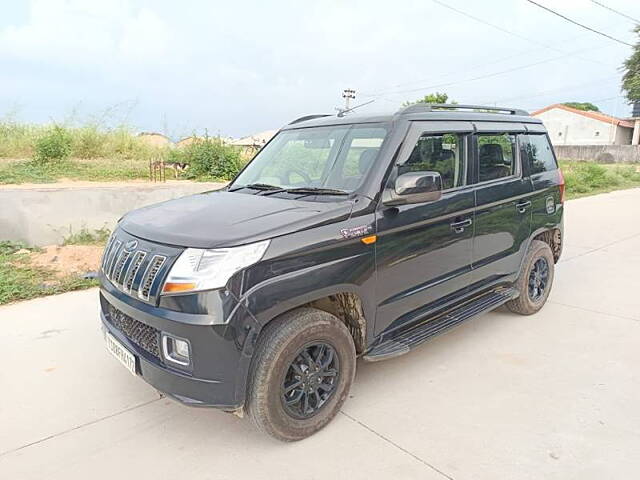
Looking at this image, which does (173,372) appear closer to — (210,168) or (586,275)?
(586,275)

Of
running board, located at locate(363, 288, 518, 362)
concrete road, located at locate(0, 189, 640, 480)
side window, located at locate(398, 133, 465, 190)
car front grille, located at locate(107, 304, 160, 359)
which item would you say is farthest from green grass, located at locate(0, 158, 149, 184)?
running board, located at locate(363, 288, 518, 362)

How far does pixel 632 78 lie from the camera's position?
35.3 meters

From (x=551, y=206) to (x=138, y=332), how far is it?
3879 mm

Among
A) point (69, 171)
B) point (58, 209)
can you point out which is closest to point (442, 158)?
point (58, 209)

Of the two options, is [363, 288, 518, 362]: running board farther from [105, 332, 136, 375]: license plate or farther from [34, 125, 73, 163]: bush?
[34, 125, 73, 163]: bush

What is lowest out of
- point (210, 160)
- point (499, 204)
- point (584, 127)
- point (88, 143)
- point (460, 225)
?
point (460, 225)

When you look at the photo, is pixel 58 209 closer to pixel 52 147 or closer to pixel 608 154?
pixel 52 147

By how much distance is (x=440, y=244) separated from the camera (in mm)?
3170

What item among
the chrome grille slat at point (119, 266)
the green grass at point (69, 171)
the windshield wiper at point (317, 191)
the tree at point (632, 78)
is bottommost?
the chrome grille slat at point (119, 266)

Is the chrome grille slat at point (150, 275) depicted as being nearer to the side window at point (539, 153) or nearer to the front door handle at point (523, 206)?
the front door handle at point (523, 206)

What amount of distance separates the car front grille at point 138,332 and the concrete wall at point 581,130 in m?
45.5

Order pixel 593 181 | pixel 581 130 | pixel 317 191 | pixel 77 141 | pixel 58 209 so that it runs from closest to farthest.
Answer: pixel 317 191 < pixel 58 209 < pixel 77 141 < pixel 593 181 < pixel 581 130

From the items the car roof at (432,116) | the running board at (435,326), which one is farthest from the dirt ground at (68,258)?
the running board at (435,326)

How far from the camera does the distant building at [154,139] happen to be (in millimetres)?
11352
